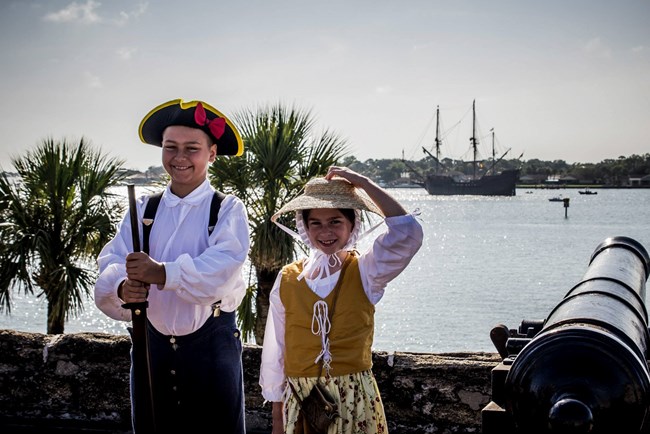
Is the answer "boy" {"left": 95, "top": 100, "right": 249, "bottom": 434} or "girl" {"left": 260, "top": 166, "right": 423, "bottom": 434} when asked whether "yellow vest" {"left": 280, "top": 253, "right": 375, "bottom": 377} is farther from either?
"boy" {"left": 95, "top": 100, "right": 249, "bottom": 434}

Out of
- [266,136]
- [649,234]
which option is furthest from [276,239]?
[649,234]

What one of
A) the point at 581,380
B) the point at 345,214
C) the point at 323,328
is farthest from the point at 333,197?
the point at 581,380

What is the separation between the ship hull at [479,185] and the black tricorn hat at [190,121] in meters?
123

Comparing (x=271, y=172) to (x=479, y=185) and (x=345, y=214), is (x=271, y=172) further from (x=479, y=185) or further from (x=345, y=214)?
(x=479, y=185)

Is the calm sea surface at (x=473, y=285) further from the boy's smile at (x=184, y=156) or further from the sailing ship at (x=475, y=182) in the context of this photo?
the sailing ship at (x=475, y=182)

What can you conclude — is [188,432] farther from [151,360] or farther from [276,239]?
[276,239]

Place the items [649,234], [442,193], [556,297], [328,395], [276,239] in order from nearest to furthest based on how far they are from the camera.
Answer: [328,395]
[276,239]
[556,297]
[649,234]
[442,193]

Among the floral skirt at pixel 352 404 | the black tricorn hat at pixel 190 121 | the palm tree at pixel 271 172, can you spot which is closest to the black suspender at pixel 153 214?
the black tricorn hat at pixel 190 121

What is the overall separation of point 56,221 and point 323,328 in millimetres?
9384

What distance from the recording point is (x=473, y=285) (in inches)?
1427

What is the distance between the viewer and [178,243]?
11.4 ft

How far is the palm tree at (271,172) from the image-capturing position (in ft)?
35.6

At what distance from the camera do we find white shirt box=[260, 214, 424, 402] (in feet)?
10.4

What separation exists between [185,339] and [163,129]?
92cm
